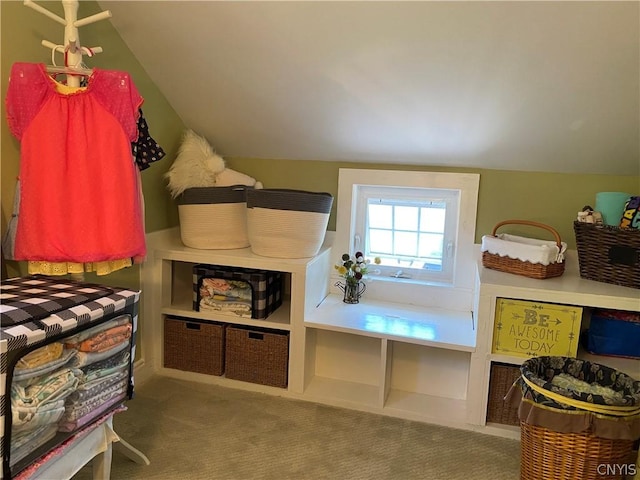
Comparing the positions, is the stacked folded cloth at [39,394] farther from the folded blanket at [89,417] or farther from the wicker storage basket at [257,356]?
the wicker storage basket at [257,356]

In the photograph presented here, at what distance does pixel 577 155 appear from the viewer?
2.29 meters

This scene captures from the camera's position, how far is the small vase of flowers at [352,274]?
2.59 metres

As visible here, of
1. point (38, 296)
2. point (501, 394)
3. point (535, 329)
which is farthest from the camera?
point (501, 394)

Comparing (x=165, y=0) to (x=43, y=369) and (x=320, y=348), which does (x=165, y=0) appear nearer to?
(x=43, y=369)

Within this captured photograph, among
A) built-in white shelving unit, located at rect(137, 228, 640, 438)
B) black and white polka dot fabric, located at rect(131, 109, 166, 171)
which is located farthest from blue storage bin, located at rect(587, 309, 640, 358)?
black and white polka dot fabric, located at rect(131, 109, 166, 171)

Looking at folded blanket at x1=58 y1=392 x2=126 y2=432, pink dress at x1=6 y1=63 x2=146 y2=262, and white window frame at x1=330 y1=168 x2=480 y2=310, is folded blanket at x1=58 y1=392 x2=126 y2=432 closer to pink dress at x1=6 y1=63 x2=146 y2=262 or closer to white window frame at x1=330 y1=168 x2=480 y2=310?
pink dress at x1=6 y1=63 x2=146 y2=262

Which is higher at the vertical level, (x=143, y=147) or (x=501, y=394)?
(x=143, y=147)

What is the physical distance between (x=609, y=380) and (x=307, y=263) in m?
1.29

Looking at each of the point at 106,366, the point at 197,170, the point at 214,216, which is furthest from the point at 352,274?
the point at 106,366

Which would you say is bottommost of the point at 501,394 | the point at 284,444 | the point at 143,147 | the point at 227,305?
the point at 284,444

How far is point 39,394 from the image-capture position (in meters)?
1.29

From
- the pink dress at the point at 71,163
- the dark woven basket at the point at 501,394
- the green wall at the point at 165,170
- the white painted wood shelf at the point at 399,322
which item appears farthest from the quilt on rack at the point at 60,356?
the dark woven basket at the point at 501,394

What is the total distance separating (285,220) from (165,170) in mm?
787

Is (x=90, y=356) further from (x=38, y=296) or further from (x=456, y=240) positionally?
(x=456, y=240)
